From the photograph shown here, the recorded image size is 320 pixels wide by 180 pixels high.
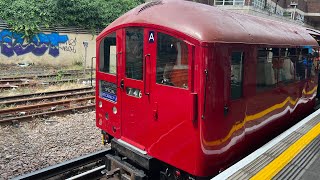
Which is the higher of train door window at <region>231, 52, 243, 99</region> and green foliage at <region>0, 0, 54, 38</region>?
green foliage at <region>0, 0, 54, 38</region>

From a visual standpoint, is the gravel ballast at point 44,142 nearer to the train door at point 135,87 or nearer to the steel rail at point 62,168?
the steel rail at point 62,168

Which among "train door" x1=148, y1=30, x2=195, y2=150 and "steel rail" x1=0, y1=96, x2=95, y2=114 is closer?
"train door" x1=148, y1=30, x2=195, y2=150

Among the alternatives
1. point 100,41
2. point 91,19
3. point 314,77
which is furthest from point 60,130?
point 91,19

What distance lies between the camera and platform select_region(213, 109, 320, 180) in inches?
162

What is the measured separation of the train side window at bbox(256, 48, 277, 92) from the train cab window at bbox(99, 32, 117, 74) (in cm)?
246

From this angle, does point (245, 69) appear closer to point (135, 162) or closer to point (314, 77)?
point (135, 162)

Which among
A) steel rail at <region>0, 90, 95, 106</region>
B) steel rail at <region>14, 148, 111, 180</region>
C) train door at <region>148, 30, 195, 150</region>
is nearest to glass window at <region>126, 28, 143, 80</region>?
train door at <region>148, 30, 195, 150</region>

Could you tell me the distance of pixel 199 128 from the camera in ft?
13.4

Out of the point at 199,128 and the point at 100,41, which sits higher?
the point at 100,41

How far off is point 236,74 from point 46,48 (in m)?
23.0

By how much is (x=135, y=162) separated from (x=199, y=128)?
5.01 ft

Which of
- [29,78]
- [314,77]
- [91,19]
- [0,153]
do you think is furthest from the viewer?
[91,19]

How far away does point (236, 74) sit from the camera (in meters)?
4.58

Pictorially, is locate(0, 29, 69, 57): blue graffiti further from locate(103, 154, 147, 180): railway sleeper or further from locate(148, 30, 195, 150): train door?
locate(148, 30, 195, 150): train door
